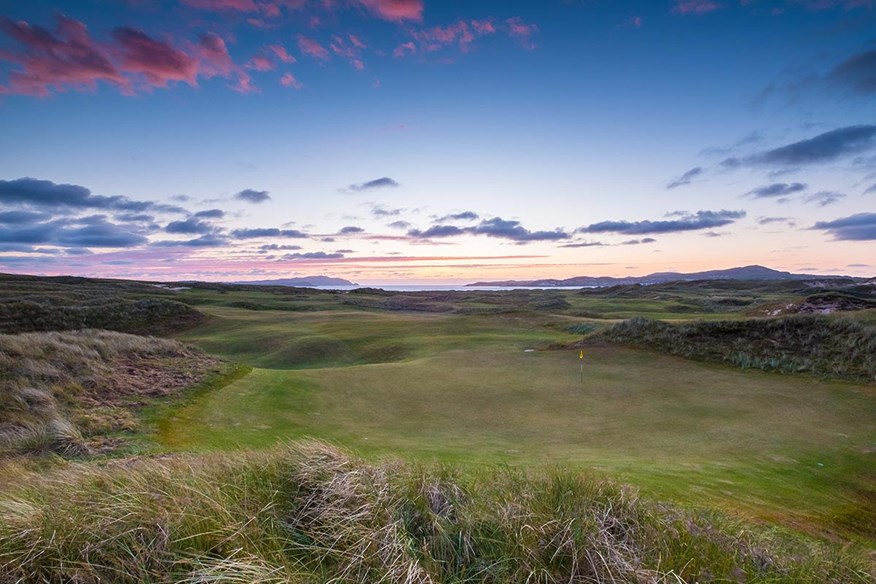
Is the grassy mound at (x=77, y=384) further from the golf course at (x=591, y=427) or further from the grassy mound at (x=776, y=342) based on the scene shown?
the grassy mound at (x=776, y=342)

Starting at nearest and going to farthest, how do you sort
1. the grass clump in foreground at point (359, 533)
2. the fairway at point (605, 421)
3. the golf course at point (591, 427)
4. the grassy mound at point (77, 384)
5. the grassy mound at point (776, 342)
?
the grass clump in foreground at point (359, 533) → the golf course at point (591, 427) → the fairway at point (605, 421) → the grassy mound at point (77, 384) → the grassy mound at point (776, 342)

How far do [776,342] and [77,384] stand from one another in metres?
23.7

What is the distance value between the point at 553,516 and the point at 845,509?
6.60 m

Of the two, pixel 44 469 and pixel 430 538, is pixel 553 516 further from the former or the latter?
pixel 44 469

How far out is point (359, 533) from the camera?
3.80 metres

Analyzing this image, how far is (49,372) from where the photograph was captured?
38.3 ft

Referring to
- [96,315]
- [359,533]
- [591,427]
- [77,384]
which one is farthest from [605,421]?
[96,315]

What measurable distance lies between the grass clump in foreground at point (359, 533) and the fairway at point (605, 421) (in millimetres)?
2747

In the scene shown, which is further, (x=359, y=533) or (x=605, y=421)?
(x=605, y=421)

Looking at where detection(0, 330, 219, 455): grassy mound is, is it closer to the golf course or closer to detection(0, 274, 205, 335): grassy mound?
the golf course

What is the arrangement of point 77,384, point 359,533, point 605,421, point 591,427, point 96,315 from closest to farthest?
point 359,533 < point 591,427 < point 77,384 < point 605,421 < point 96,315

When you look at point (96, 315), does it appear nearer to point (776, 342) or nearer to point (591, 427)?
point (591, 427)

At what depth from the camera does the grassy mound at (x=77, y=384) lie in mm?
8211

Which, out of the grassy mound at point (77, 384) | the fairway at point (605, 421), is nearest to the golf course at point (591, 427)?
the fairway at point (605, 421)
